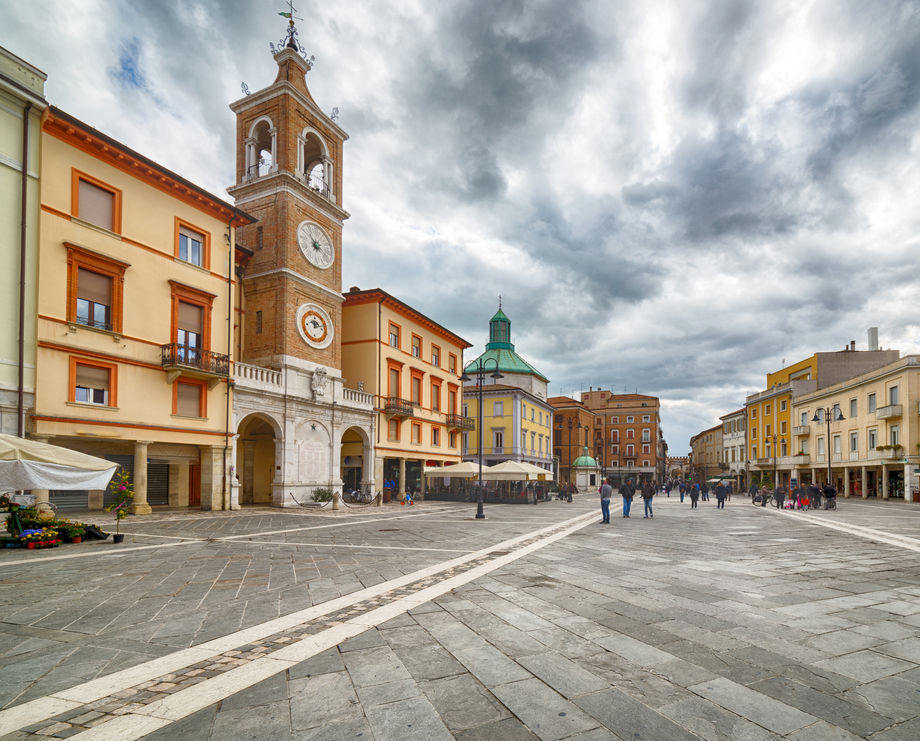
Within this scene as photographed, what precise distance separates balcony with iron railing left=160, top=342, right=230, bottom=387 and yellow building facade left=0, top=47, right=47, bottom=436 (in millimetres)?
4170

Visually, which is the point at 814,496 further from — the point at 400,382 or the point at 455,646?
the point at 455,646

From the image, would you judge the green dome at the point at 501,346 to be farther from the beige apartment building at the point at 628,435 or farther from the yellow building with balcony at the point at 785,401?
the beige apartment building at the point at 628,435

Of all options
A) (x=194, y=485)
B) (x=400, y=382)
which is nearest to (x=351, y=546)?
(x=194, y=485)

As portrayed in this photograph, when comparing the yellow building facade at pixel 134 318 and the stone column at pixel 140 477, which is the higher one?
the yellow building facade at pixel 134 318

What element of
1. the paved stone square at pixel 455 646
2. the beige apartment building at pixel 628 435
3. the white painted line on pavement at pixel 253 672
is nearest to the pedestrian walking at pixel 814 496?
the paved stone square at pixel 455 646

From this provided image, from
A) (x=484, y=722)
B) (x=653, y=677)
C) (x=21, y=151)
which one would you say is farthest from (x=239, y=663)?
(x=21, y=151)

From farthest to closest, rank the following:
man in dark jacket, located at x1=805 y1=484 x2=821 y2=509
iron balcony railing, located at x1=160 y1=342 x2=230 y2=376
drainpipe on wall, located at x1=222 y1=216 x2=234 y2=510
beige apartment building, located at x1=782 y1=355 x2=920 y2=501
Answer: beige apartment building, located at x1=782 y1=355 x2=920 y2=501 < man in dark jacket, located at x1=805 y1=484 x2=821 y2=509 < drainpipe on wall, located at x1=222 y1=216 x2=234 y2=510 < iron balcony railing, located at x1=160 y1=342 x2=230 y2=376

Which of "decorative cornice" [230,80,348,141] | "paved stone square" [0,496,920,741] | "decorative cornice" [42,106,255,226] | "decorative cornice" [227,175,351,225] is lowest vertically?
"paved stone square" [0,496,920,741]

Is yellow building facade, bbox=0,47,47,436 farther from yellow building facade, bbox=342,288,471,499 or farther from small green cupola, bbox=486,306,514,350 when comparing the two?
small green cupola, bbox=486,306,514,350

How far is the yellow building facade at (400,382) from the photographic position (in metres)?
32.4

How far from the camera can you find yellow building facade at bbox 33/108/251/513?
54.4 feet

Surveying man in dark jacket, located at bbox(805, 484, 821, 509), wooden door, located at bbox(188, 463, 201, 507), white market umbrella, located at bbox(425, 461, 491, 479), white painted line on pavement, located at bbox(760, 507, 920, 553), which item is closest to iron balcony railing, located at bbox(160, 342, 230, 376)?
wooden door, located at bbox(188, 463, 201, 507)

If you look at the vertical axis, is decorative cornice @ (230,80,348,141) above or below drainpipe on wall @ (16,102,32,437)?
above

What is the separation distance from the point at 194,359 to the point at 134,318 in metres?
2.38
